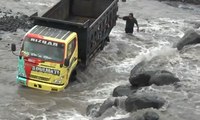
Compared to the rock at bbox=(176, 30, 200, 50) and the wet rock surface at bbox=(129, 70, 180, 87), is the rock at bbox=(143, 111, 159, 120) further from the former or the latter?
the rock at bbox=(176, 30, 200, 50)

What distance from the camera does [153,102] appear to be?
1333 cm

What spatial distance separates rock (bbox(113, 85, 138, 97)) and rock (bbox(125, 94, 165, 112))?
1575 mm

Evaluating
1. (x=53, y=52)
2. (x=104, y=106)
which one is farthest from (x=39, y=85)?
(x=104, y=106)

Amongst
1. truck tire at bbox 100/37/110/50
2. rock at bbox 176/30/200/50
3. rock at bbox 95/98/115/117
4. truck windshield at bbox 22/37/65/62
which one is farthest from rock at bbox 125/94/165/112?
rock at bbox 176/30/200/50

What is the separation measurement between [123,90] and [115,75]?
2.75 metres

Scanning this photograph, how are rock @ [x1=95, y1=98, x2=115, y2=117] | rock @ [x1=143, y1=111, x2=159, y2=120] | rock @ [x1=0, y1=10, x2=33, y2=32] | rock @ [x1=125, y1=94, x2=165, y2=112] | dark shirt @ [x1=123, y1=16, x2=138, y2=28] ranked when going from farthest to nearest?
dark shirt @ [x1=123, y1=16, x2=138, y2=28] → rock @ [x1=0, y1=10, x2=33, y2=32] → rock @ [x1=95, y1=98, x2=115, y2=117] → rock @ [x1=125, y1=94, x2=165, y2=112] → rock @ [x1=143, y1=111, x2=159, y2=120]

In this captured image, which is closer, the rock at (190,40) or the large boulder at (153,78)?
the large boulder at (153,78)

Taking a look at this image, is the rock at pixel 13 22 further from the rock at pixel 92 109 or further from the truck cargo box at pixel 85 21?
the rock at pixel 92 109

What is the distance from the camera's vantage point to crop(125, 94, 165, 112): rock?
43.3 feet

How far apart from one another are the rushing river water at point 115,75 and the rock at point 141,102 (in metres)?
0.29

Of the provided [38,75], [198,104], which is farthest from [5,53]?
[198,104]

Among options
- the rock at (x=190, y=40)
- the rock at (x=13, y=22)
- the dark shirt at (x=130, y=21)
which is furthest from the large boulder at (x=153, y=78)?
the rock at (x=13, y=22)

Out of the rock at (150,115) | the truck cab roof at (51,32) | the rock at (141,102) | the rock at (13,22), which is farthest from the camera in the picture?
the rock at (13,22)

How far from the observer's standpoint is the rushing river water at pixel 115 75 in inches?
559
